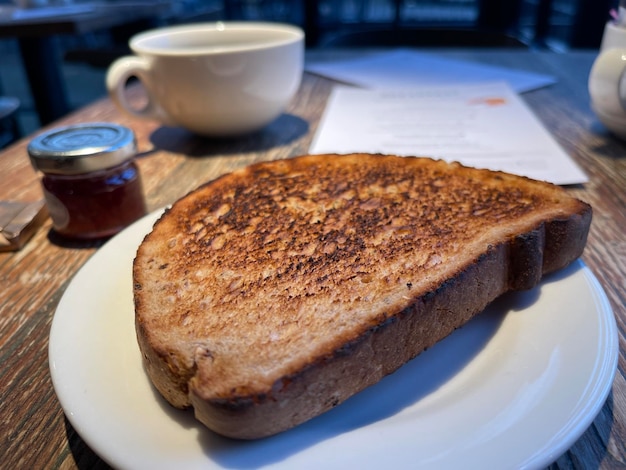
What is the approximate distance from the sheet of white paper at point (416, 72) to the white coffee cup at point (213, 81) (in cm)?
54

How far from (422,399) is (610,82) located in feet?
3.16

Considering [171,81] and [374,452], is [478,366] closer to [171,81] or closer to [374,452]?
[374,452]

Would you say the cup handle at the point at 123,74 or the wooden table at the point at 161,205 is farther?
the cup handle at the point at 123,74

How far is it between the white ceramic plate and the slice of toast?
22 mm

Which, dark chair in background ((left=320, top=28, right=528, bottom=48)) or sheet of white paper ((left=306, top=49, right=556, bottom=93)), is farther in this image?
dark chair in background ((left=320, top=28, right=528, bottom=48))

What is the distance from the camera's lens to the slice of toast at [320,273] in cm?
47

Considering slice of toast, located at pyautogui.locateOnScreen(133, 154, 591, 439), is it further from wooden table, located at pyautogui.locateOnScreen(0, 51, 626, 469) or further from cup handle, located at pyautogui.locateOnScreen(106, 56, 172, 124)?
cup handle, located at pyautogui.locateOnScreen(106, 56, 172, 124)

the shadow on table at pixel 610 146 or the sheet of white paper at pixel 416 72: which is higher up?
the sheet of white paper at pixel 416 72

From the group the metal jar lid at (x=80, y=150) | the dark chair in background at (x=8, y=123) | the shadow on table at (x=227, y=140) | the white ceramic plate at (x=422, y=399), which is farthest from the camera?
the dark chair in background at (x=8, y=123)

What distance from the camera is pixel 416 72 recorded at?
177 centimetres

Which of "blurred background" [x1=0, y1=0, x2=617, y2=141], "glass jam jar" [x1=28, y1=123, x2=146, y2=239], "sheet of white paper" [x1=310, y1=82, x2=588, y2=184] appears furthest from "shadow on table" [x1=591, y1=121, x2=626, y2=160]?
"blurred background" [x1=0, y1=0, x2=617, y2=141]

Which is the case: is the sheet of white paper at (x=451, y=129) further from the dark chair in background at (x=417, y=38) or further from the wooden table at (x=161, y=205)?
the dark chair in background at (x=417, y=38)

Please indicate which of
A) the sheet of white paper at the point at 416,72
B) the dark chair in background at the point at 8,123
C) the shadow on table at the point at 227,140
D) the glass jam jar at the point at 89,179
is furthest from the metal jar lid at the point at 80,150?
the dark chair in background at the point at 8,123

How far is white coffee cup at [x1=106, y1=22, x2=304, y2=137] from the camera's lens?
1095 mm
